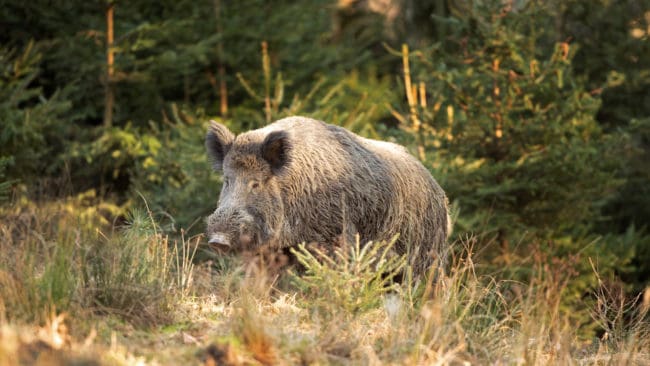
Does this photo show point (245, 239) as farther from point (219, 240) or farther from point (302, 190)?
point (302, 190)

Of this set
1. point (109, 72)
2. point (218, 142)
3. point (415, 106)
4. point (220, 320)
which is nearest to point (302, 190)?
point (218, 142)

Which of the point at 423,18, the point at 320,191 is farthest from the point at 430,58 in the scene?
the point at 423,18

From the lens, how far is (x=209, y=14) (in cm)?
1797

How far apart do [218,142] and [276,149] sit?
2.22 feet

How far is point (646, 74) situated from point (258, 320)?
13.9 meters

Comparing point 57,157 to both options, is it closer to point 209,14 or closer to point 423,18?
point 209,14

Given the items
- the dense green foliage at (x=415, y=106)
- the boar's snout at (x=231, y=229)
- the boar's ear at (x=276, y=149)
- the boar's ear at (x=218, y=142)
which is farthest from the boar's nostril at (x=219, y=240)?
the dense green foliage at (x=415, y=106)

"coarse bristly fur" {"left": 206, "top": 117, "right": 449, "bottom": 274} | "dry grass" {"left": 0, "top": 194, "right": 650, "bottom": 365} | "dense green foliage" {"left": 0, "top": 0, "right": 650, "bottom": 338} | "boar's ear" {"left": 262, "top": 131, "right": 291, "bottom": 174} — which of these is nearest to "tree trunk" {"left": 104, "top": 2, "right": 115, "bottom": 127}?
"dense green foliage" {"left": 0, "top": 0, "right": 650, "bottom": 338}

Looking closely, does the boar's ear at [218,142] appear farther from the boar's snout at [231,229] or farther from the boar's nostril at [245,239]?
the boar's nostril at [245,239]

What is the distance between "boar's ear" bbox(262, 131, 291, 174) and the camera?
7.76 meters

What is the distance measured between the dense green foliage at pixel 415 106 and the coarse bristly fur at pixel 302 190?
2570 mm

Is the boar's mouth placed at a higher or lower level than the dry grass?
lower

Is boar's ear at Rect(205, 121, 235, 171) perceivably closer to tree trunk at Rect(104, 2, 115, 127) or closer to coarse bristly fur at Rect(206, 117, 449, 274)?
coarse bristly fur at Rect(206, 117, 449, 274)

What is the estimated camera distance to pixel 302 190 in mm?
7898
